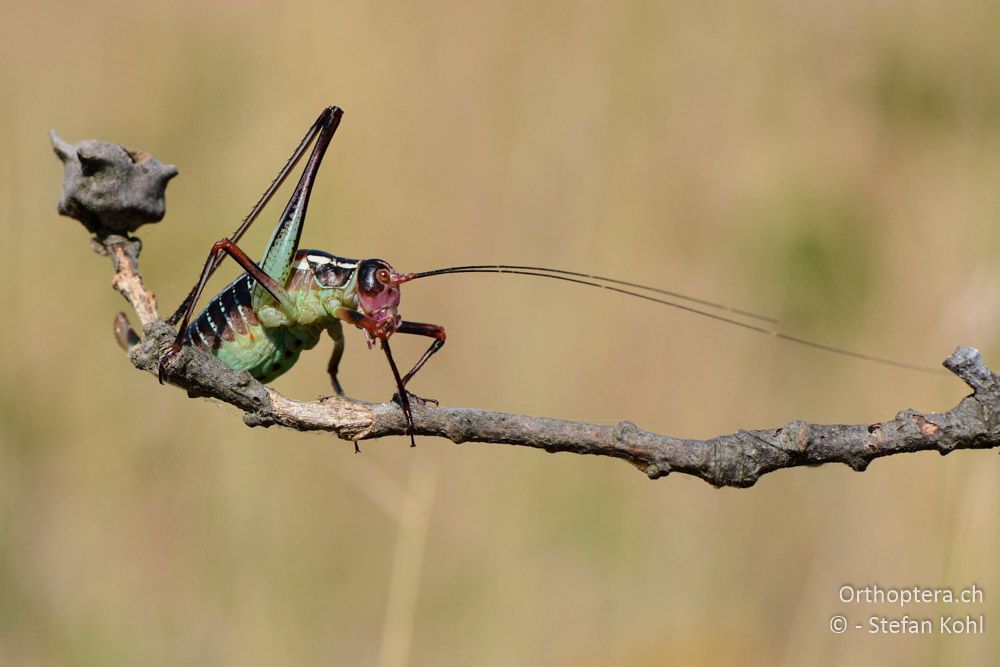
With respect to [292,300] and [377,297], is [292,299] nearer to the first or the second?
[292,300]

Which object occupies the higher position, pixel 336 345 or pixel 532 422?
pixel 336 345

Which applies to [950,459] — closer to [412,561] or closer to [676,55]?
[412,561]

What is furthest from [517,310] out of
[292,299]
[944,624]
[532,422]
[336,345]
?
[532,422]

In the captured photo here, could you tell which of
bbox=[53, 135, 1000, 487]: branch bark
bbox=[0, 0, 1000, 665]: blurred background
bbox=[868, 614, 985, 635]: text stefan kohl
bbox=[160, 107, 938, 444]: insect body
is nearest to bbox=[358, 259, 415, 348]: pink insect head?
bbox=[160, 107, 938, 444]: insect body

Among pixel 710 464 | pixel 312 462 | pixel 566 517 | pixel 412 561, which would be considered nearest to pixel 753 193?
pixel 566 517

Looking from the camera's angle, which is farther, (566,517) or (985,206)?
(566,517)

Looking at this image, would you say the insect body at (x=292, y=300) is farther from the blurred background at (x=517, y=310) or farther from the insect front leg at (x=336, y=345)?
the blurred background at (x=517, y=310)
